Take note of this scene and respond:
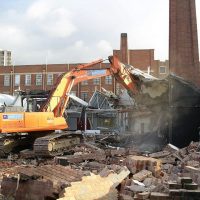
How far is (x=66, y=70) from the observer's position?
223 feet

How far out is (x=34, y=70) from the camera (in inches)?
2753

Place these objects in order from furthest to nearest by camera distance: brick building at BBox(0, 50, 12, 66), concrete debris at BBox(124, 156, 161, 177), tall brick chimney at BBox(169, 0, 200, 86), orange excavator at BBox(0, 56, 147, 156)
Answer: brick building at BBox(0, 50, 12, 66) < tall brick chimney at BBox(169, 0, 200, 86) < orange excavator at BBox(0, 56, 147, 156) < concrete debris at BBox(124, 156, 161, 177)

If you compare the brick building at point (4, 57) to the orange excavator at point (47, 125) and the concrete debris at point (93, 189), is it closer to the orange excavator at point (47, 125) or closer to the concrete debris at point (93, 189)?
the orange excavator at point (47, 125)

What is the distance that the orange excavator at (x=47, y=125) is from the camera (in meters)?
15.2

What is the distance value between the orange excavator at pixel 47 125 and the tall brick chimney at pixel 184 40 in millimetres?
17252

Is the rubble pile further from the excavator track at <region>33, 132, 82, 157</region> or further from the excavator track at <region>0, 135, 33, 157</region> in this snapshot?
the excavator track at <region>0, 135, 33, 157</region>

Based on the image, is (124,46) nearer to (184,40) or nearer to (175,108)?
(184,40)

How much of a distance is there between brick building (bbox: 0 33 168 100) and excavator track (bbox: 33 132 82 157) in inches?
1748

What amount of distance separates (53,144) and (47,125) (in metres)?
0.72

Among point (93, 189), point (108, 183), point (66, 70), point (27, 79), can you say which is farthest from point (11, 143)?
point (27, 79)

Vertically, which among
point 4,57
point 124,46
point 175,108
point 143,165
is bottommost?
point 143,165

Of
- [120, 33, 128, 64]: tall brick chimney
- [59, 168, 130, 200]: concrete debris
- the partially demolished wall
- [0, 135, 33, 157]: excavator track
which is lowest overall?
[59, 168, 130, 200]: concrete debris

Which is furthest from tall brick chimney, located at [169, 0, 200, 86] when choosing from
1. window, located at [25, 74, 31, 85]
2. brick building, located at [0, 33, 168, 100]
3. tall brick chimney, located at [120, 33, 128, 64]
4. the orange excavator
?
window, located at [25, 74, 31, 85]

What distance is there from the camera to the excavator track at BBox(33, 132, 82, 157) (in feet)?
50.7
